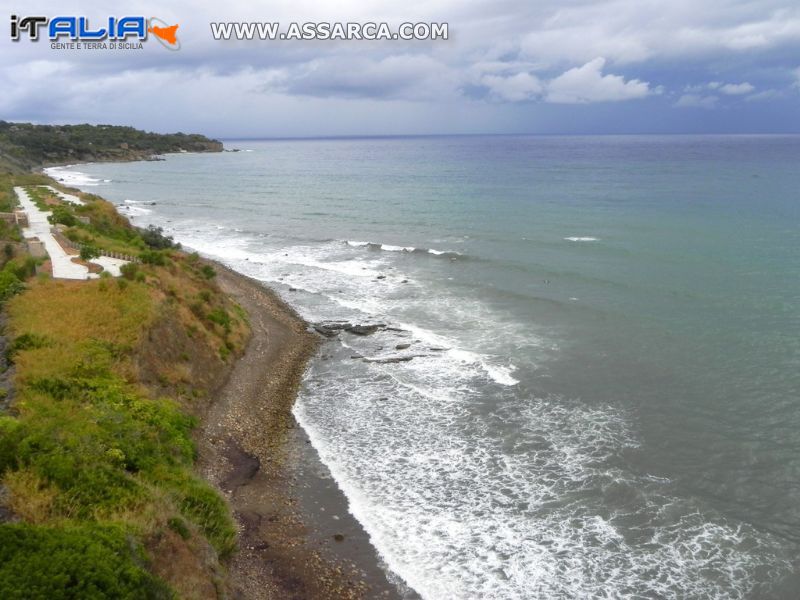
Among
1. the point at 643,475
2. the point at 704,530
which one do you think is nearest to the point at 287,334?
the point at 643,475

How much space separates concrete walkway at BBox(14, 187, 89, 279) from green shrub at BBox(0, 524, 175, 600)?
71.3 ft

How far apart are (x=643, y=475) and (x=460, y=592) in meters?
8.47

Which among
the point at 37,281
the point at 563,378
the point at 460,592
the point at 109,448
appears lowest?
the point at 460,592

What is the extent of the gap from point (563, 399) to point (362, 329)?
13558 mm

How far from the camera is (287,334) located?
34594mm

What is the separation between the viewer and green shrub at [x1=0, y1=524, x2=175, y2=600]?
1024 centimetres

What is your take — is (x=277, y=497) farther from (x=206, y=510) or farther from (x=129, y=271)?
(x=129, y=271)

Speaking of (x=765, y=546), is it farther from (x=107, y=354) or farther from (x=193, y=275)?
(x=193, y=275)

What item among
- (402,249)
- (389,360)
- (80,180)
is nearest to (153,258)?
(389,360)

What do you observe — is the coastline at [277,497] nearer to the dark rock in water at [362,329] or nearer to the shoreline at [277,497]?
the shoreline at [277,497]

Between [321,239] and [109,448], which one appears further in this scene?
[321,239]

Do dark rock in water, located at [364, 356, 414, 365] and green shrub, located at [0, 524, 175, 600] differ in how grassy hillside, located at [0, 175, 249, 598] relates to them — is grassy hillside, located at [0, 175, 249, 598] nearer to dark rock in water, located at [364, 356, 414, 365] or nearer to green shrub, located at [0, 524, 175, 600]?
green shrub, located at [0, 524, 175, 600]

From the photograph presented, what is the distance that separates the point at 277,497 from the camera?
761 inches

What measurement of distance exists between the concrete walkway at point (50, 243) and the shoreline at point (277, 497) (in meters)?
10.3
